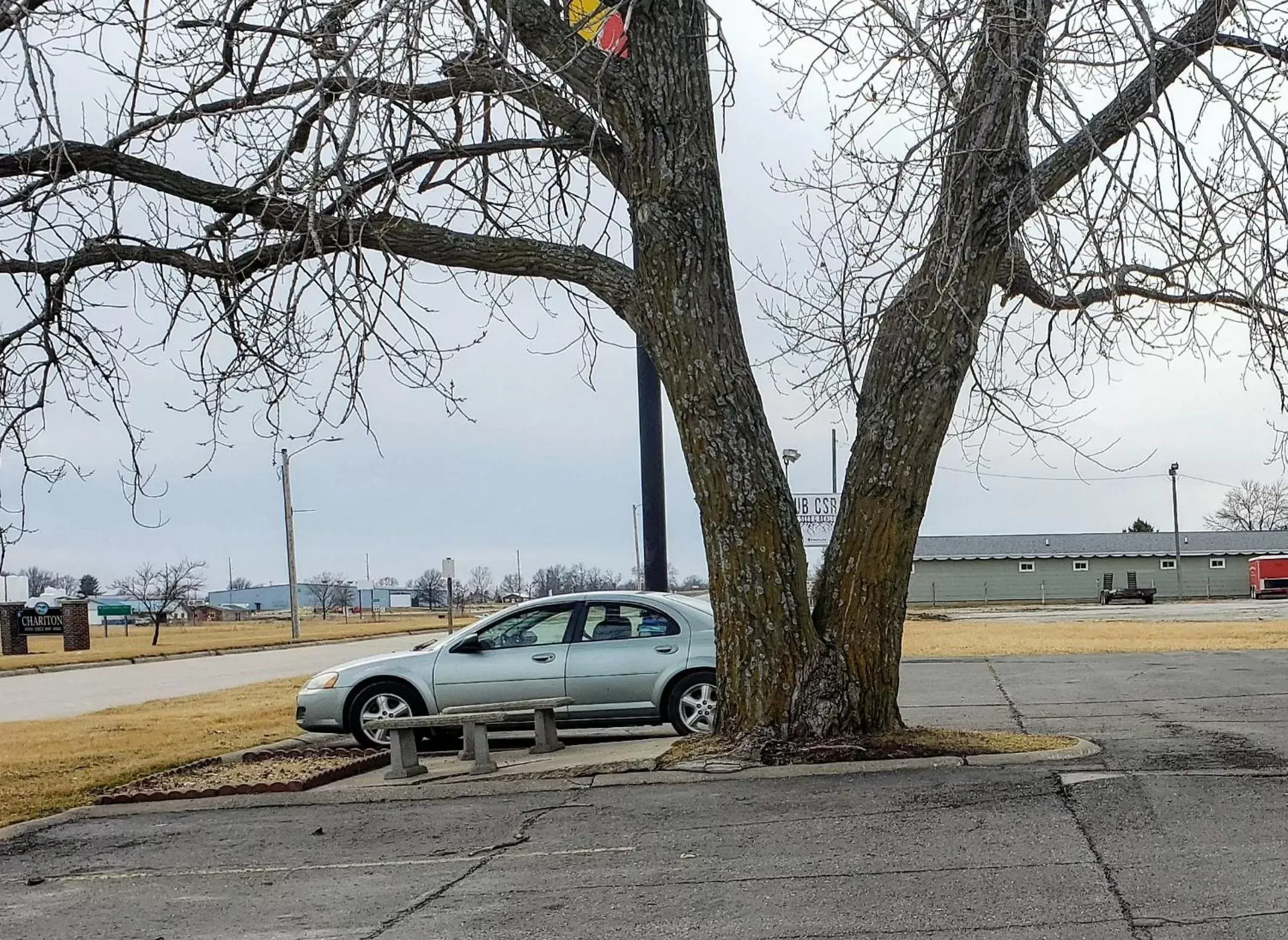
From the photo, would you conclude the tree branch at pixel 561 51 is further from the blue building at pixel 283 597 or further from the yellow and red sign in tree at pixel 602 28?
the blue building at pixel 283 597

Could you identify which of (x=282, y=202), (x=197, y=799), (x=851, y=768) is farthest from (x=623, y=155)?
(x=197, y=799)

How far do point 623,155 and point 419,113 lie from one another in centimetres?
178

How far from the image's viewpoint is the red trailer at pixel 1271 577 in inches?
2542

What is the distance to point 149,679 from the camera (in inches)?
1173

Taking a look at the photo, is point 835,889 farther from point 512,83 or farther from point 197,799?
point 512,83

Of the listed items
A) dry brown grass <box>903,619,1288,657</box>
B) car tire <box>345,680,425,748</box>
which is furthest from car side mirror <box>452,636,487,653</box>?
dry brown grass <box>903,619,1288,657</box>

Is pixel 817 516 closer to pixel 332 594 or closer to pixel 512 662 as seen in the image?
pixel 512 662

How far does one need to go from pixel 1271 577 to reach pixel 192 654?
158 feet

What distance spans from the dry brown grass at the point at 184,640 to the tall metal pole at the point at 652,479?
86.7 feet

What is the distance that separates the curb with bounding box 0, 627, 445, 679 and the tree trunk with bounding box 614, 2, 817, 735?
92.6ft

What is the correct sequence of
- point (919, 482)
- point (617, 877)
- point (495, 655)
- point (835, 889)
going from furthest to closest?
point (495, 655), point (919, 482), point (617, 877), point (835, 889)

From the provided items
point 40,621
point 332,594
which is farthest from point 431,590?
point 40,621

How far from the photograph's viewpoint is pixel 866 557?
1030cm

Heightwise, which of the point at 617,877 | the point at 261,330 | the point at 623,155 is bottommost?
the point at 617,877
